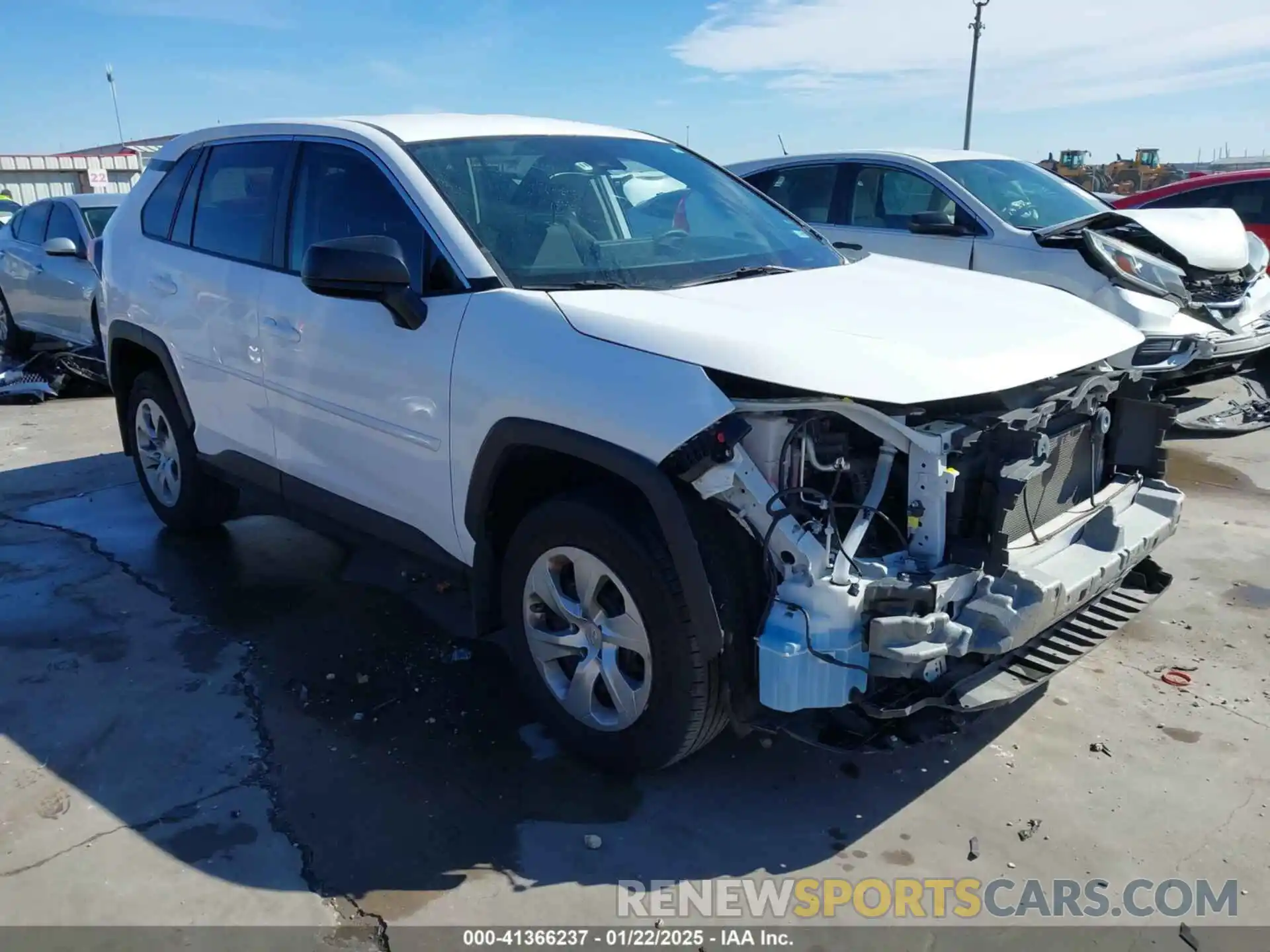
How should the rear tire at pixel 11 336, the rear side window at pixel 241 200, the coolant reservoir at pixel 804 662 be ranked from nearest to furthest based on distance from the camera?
the coolant reservoir at pixel 804 662
the rear side window at pixel 241 200
the rear tire at pixel 11 336

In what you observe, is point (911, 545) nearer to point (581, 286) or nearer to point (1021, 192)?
point (581, 286)

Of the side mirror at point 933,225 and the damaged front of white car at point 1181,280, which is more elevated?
the side mirror at point 933,225

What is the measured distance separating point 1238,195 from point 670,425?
9642 millimetres

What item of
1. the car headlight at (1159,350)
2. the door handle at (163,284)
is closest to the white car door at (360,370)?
the door handle at (163,284)

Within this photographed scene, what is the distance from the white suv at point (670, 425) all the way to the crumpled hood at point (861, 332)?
0.5 inches

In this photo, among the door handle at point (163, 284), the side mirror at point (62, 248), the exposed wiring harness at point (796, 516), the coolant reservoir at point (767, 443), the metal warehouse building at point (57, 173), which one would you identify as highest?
the metal warehouse building at point (57, 173)

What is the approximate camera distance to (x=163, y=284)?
15.5 ft

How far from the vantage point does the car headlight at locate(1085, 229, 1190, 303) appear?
642 centimetres

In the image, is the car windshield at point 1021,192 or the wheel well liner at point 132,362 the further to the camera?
the car windshield at point 1021,192

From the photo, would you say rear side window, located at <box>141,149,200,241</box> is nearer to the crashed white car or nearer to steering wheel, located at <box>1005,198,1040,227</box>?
the crashed white car

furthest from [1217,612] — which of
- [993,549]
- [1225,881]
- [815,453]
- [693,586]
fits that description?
[693,586]

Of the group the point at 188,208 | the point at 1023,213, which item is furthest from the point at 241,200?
the point at 1023,213

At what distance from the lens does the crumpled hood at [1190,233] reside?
22.1ft

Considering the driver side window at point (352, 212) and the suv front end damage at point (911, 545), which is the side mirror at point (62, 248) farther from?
the suv front end damage at point (911, 545)
